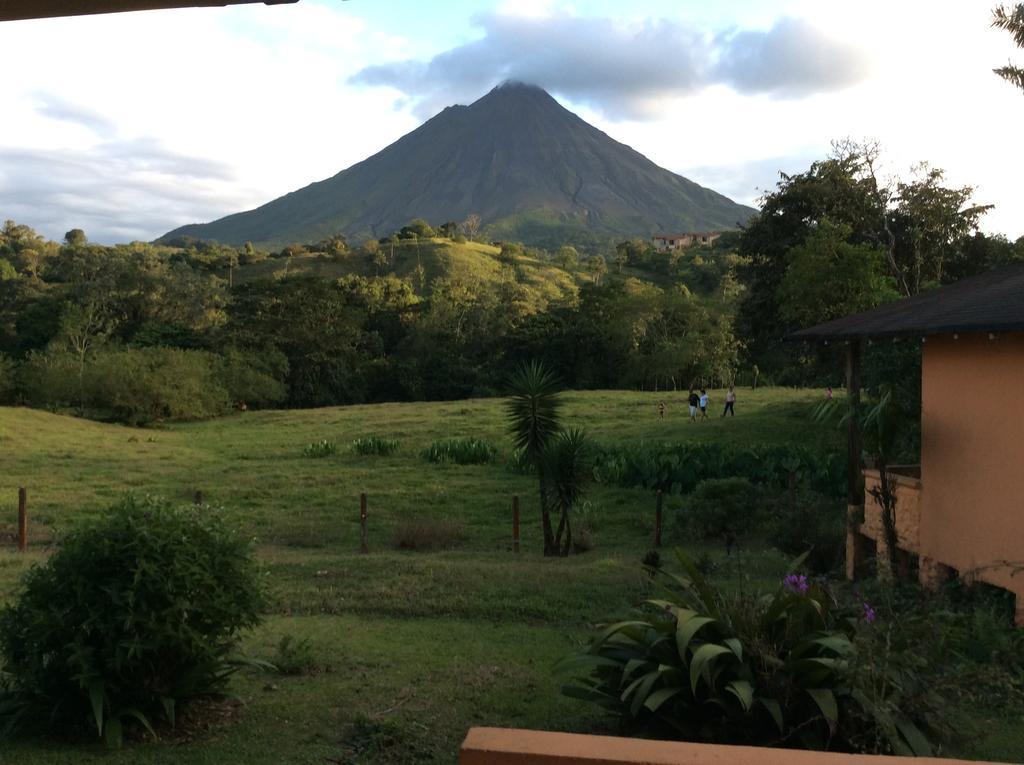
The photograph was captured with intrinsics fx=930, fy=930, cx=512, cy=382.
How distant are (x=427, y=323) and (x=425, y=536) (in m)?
37.3

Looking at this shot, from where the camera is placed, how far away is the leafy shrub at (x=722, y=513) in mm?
14719

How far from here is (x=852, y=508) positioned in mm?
10969

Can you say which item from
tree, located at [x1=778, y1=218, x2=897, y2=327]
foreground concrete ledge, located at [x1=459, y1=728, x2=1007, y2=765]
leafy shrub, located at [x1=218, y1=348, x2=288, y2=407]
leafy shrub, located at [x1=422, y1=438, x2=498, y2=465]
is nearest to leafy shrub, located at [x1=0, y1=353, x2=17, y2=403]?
leafy shrub, located at [x1=218, y1=348, x2=288, y2=407]

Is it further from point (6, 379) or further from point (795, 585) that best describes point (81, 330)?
point (795, 585)

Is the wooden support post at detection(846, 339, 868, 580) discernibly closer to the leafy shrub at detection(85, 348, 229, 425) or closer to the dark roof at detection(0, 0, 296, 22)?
the dark roof at detection(0, 0, 296, 22)

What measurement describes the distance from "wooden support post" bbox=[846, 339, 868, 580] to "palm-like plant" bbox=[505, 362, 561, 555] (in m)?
4.32

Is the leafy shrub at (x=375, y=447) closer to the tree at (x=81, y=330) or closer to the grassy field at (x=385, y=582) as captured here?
the grassy field at (x=385, y=582)

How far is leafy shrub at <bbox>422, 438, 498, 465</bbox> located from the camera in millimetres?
A: 24172

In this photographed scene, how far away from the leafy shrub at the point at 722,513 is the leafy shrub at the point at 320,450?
13300 mm

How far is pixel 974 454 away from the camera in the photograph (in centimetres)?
856

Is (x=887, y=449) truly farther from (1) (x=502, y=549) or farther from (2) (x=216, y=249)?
(2) (x=216, y=249)

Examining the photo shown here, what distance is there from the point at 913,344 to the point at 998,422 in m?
6.83

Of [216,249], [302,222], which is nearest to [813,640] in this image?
[216,249]

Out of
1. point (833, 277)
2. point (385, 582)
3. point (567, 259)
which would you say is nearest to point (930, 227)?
point (833, 277)
